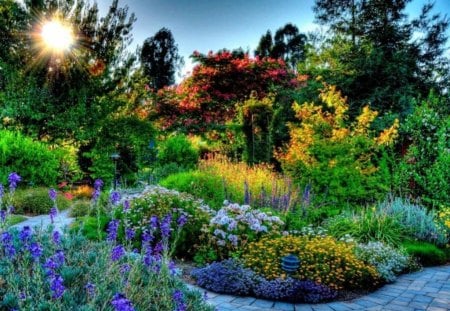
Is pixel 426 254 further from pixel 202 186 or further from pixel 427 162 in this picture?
pixel 202 186

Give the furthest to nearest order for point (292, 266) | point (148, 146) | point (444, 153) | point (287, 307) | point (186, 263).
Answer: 1. point (148, 146)
2. point (444, 153)
3. point (186, 263)
4. point (292, 266)
5. point (287, 307)

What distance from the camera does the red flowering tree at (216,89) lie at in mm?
16859

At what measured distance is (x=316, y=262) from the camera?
5117mm

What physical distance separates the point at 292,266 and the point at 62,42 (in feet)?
35.4

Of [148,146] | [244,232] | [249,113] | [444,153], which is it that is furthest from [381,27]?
[244,232]

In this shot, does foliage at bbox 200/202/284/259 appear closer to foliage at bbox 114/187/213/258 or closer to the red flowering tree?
foliage at bbox 114/187/213/258

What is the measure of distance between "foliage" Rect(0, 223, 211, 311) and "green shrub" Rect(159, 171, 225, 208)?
5.39 m

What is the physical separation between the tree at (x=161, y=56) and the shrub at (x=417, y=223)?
21.9 m

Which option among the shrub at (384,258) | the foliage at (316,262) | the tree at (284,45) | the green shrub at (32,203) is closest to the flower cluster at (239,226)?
the foliage at (316,262)

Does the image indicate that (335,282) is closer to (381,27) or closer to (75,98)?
(75,98)

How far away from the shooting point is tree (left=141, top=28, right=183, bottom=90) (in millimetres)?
27656

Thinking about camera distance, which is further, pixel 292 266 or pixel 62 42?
pixel 62 42

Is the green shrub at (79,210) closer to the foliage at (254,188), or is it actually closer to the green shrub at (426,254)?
the foliage at (254,188)

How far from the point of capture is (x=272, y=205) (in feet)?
24.6
